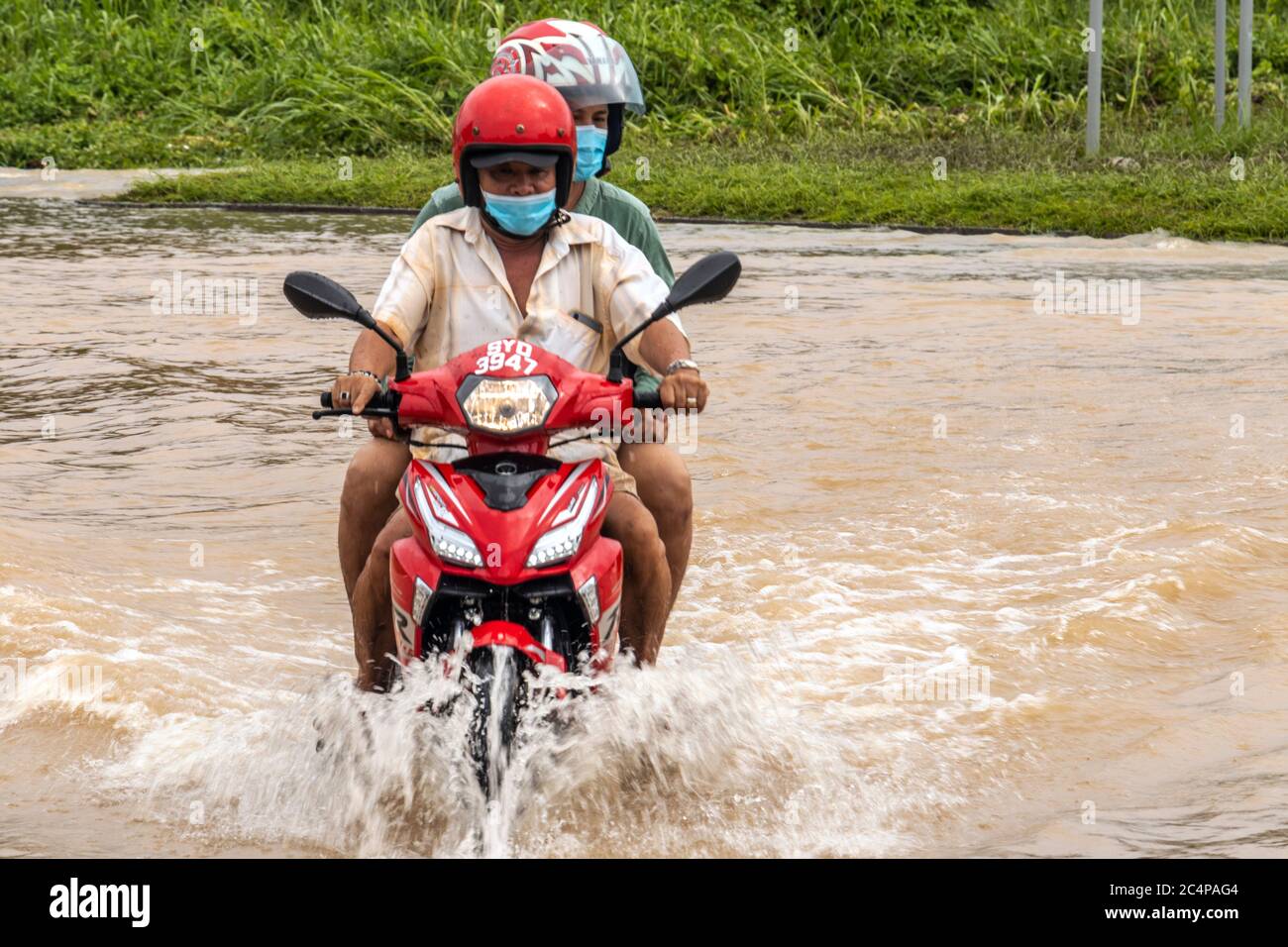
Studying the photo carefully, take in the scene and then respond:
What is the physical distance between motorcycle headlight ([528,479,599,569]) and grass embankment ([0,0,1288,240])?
38.3 feet

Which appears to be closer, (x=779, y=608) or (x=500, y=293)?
(x=500, y=293)

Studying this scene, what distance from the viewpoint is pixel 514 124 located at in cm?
411

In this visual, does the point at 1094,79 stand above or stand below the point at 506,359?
above

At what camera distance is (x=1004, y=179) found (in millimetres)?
16547

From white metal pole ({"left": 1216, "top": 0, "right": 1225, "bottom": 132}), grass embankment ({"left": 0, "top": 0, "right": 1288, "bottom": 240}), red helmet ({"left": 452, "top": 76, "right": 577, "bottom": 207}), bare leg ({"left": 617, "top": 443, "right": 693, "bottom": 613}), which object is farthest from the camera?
white metal pole ({"left": 1216, "top": 0, "right": 1225, "bottom": 132})

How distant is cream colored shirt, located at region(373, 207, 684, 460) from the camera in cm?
433

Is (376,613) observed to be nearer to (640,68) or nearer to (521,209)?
(521,209)

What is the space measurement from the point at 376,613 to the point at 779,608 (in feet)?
6.47

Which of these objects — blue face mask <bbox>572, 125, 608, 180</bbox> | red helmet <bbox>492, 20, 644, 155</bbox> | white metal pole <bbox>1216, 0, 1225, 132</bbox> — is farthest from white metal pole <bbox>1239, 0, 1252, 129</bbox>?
blue face mask <bbox>572, 125, 608, 180</bbox>

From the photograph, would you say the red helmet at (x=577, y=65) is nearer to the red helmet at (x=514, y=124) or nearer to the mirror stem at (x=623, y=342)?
the red helmet at (x=514, y=124)

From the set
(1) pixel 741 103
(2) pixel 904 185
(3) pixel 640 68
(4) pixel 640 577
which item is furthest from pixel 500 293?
(3) pixel 640 68

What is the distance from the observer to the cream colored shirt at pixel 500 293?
4328 millimetres

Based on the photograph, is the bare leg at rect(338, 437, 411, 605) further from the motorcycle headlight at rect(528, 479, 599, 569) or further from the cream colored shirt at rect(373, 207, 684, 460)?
the motorcycle headlight at rect(528, 479, 599, 569)

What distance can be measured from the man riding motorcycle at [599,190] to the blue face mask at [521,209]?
14.1 inches
